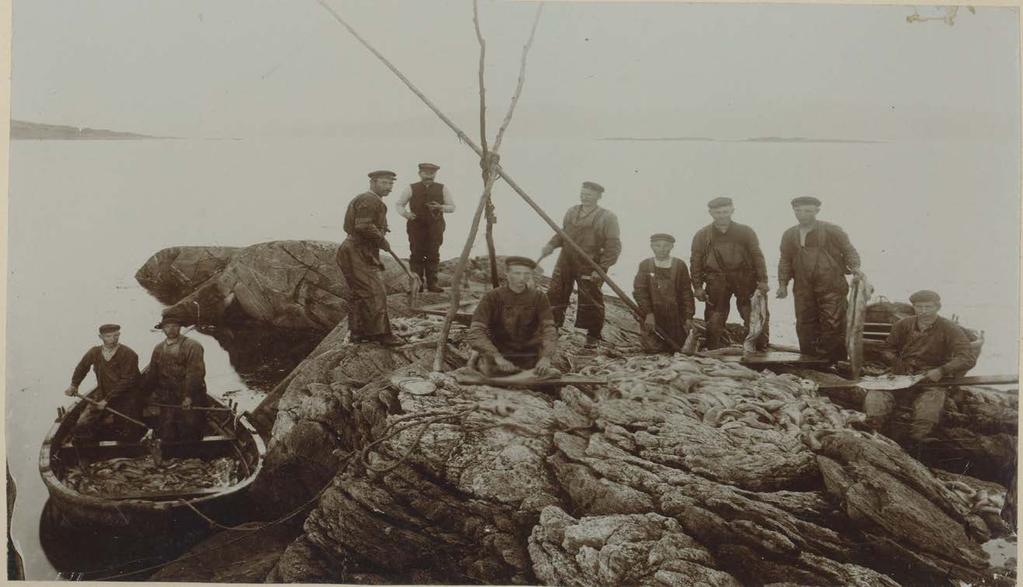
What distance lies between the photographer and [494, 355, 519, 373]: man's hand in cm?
492

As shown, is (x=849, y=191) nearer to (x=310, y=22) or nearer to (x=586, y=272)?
(x=586, y=272)

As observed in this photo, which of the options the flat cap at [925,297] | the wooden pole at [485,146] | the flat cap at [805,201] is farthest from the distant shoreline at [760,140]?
the flat cap at [925,297]

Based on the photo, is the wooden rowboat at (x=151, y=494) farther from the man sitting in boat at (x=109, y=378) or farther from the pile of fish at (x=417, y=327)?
the pile of fish at (x=417, y=327)

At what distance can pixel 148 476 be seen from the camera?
199 inches

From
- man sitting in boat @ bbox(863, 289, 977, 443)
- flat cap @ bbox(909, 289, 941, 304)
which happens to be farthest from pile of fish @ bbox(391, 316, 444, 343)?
flat cap @ bbox(909, 289, 941, 304)

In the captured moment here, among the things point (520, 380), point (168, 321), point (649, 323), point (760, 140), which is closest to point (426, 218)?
point (520, 380)

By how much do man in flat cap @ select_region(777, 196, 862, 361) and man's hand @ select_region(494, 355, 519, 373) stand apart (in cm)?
179

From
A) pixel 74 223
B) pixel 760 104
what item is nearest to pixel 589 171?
pixel 760 104

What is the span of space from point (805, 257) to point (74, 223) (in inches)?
185

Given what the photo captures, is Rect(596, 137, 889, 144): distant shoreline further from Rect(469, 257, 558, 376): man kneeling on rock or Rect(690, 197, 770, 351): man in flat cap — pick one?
Rect(469, 257, 558, 376): man kneeling on rock

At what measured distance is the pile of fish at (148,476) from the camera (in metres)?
4.96

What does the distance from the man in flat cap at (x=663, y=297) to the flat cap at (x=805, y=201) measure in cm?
79

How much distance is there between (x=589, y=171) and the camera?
16.7 ft

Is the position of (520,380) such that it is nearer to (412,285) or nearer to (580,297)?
(580,297)
